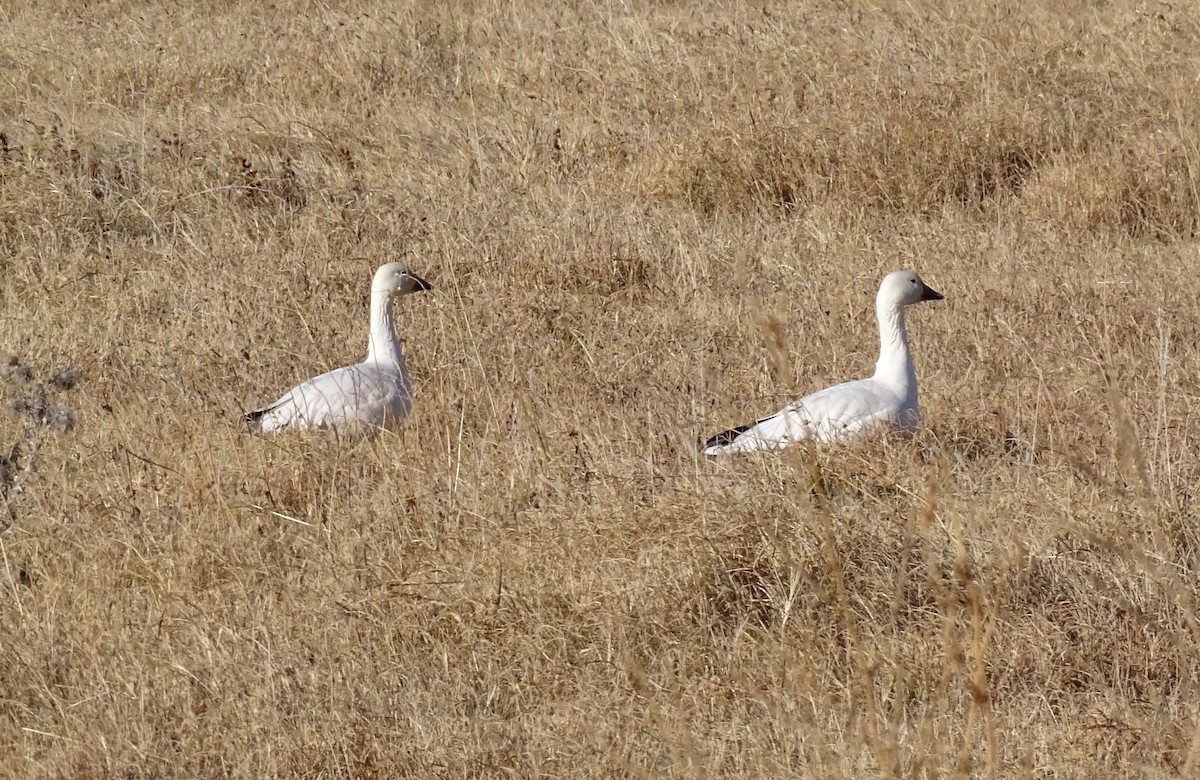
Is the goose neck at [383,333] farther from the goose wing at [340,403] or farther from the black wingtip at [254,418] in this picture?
the black wingtip at [254,418]

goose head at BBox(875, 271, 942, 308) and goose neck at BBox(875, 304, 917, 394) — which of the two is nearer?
goose neck at BBox(875, 304, 917, 394)

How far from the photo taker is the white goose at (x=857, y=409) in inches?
189

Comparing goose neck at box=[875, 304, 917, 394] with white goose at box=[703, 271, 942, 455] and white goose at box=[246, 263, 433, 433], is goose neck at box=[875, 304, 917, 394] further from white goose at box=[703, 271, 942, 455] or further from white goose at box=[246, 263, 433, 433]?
white goose at box=[246, 263, 433, 433]

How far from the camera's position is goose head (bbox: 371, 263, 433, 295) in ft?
20.0

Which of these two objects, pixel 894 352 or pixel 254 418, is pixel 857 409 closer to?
pixel 894 352

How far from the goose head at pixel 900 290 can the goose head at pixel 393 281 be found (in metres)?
1.80

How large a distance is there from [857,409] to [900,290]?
0.82 metres

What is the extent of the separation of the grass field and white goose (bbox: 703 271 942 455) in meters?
0.15

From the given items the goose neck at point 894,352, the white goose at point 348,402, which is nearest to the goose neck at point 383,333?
the white goose at point 348,402

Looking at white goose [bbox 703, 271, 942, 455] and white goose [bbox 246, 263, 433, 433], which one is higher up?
white goose [bbox 703, 271, 942, 455]

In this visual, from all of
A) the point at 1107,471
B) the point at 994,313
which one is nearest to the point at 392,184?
the point at 994,313

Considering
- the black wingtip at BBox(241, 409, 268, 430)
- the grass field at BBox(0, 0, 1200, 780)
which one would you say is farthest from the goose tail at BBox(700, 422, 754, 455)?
the black wingtip at BBox(241, 409, 268, 430)

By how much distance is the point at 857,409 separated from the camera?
5.02m

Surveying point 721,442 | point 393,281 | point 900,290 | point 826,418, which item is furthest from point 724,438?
point 393,281
